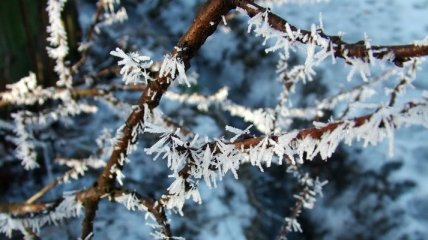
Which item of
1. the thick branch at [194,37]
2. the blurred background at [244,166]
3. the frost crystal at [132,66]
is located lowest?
the frost crystal at [132,66]

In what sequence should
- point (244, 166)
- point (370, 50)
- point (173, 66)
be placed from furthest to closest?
point (244, 166) < point (173, 66) < point (370, 50)

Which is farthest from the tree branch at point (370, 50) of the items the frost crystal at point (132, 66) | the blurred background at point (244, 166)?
the blurred background at point (244, 166)

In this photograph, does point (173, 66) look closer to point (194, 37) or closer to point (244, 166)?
point (194, 37)

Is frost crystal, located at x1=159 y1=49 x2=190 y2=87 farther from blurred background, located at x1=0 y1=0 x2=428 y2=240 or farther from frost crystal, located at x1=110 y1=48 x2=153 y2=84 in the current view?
blurred background, located at x1=0 y1=0 x2=428 y2=240

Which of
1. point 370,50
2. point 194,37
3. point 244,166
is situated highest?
point 244,166

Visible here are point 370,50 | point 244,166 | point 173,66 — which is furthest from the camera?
point 244,166

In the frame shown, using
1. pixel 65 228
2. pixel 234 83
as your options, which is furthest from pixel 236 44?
pixel 65 228

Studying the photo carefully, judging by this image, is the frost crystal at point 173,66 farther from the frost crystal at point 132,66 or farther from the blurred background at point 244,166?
the blurred background at point 244,166

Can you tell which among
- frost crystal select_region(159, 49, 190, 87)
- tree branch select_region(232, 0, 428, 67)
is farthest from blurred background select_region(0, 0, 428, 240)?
tree branch select_region(232, 0, 428, 67)

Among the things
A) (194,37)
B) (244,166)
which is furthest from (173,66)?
(244,166)

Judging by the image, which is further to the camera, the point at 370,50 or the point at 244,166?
the point at 244,166

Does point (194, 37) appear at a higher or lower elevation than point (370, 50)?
higher
